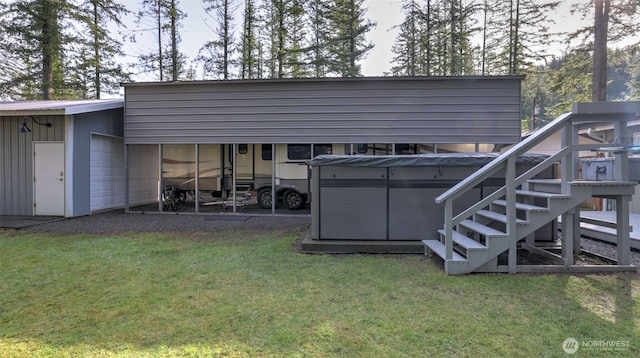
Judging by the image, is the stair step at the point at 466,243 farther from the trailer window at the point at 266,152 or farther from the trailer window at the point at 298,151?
the trailer window at the point at 266,152

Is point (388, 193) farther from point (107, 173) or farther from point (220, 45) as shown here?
point (220, 45)

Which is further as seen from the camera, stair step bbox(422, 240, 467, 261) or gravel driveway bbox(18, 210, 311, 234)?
gravel driveway bbox(18, 210, 311, 234)

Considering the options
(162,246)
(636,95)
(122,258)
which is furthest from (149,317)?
(636,95)

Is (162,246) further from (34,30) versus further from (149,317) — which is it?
(34,30)

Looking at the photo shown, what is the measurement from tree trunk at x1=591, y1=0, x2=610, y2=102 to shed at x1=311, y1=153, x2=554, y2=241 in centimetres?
814

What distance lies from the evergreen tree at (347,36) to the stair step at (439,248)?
1261cm

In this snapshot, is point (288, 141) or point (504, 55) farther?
point (504, 55)

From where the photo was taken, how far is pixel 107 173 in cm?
923

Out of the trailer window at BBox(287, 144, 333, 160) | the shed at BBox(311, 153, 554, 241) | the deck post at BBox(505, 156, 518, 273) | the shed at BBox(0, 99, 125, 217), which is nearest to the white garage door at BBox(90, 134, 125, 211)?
the shed at BBox(0, 99, 125, 217)

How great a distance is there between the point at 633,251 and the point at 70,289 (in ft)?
25.5

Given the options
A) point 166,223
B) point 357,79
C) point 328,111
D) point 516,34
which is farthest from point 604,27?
point 166,223

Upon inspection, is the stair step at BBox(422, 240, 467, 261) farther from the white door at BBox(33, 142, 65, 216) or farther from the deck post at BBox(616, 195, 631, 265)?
the white door at BBox(33, 142, 65, 216)

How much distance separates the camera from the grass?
2.28 m

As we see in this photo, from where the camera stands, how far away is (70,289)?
3.38 meters
